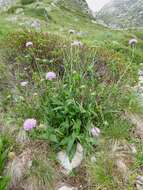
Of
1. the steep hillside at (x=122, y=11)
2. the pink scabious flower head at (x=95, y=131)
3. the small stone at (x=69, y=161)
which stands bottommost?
the steep hillside at (x=122, y=11)

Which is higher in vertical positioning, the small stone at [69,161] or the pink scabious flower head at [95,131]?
the pink scabious flower head at [95,131]

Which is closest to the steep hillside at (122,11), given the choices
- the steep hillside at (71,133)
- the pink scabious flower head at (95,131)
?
the steep hillside at (71,133)

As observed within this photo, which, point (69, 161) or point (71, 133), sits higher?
point (71, 133)

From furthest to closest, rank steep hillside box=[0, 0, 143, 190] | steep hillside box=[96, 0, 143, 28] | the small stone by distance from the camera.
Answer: steep hillside box=[96, 0, 143, 28], the small stone, steep hillside box=[0, 0, 143, 190]

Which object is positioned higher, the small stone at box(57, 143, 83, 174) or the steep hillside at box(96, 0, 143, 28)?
the small stone at box(57, 143, 83, 174)

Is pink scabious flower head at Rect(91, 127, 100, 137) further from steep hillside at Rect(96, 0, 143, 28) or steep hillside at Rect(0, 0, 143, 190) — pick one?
steep hillside at Rect(96, 0, 143, 28)

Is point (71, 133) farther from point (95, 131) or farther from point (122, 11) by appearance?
point (122, 11)

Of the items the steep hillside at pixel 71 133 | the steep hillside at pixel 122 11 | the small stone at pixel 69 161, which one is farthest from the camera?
the steep hillside at pixel 122 11

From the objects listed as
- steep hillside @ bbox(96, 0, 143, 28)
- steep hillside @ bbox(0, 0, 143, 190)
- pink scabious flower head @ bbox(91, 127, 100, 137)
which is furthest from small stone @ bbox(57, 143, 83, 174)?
steep hillside @ bbox(96, 0, 143, 28)

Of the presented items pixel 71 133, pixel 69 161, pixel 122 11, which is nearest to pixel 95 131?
pixel 71 133

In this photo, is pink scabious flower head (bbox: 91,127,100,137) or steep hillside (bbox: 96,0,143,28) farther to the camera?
steep hillside (bbox: 96,0,143,28)

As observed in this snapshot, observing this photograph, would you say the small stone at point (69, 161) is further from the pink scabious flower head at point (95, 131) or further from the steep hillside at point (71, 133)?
the pink scabious flower head at point (95, 131)

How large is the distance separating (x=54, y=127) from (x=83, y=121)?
39cm

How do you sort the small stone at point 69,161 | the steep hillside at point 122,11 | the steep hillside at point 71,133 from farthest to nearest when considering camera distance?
the steep hillside at point 122,11 < the small stone at point 69,161 < the steep hillside at point 71,133
